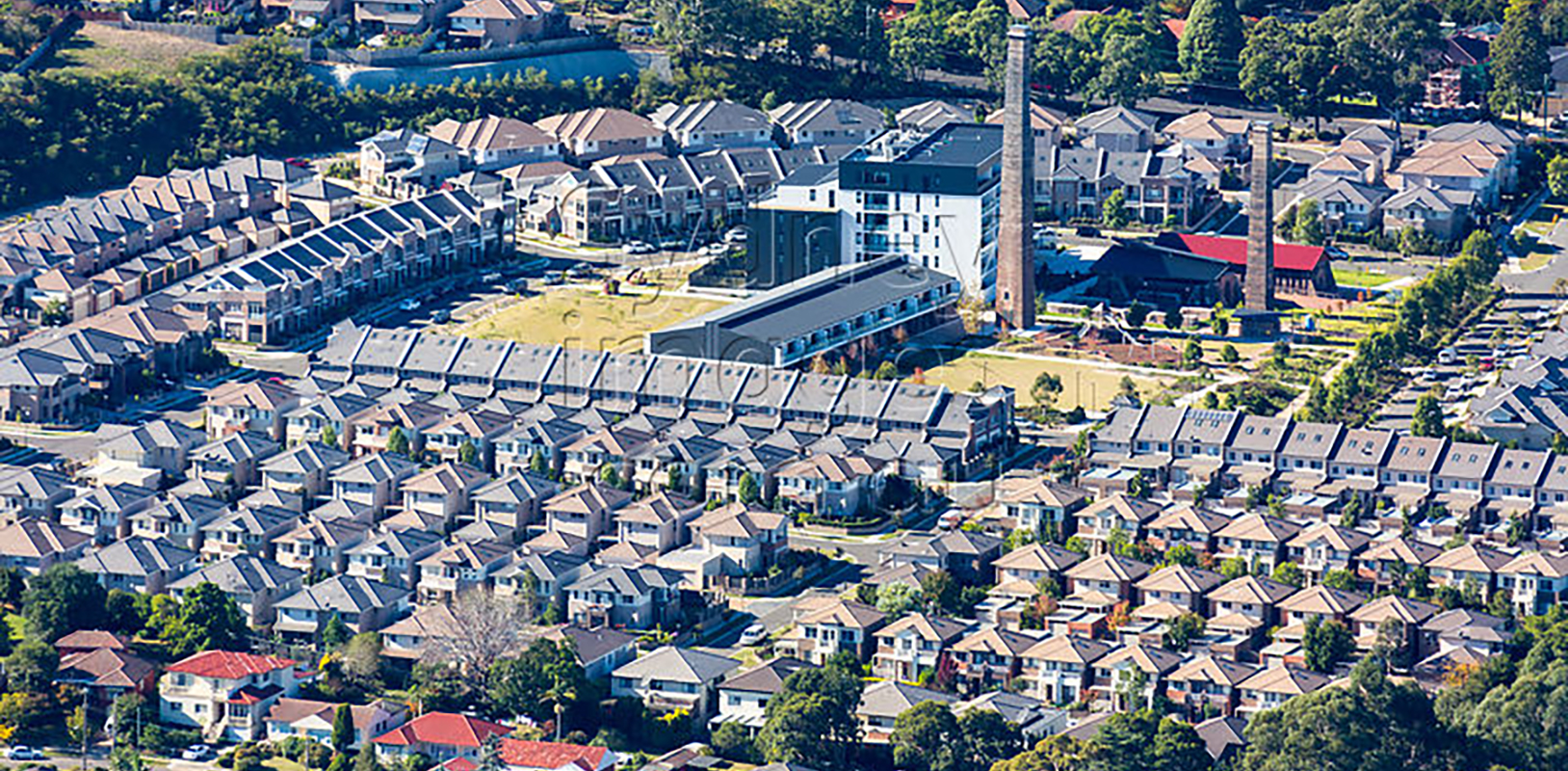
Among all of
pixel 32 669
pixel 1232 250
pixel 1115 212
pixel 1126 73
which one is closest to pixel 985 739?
pixel 32 669

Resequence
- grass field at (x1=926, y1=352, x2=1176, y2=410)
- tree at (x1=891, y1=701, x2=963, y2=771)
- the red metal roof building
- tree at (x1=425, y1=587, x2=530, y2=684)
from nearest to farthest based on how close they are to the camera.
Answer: tree at (x1=891, y1=701, x2=963, y2=771)
tree at (x1=425, y1=587, x2=530, y2=684)
grass field at (x1=926, y1=352, x2=1176, y2=410)
the red metal roof building

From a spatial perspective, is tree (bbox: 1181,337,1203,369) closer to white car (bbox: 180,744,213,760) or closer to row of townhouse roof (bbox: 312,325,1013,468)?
row of townhouse roof (bbox: 312,325,1013,468)

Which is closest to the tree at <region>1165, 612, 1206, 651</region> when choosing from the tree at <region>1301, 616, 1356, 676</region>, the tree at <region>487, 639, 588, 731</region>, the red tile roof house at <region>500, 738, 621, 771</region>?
the tree at <region>1301, 616, 1356, 676</region>

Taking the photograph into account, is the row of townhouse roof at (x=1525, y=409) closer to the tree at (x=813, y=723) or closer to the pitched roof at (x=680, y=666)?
the pitched roof at (x=680, y=666)

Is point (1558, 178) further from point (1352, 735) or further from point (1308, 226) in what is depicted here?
point (1352, 735)

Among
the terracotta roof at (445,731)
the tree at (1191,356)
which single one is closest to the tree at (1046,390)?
the tree at (1191,356)

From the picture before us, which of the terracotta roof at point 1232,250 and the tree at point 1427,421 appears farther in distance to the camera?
the terracotta roof at point 1232,250
